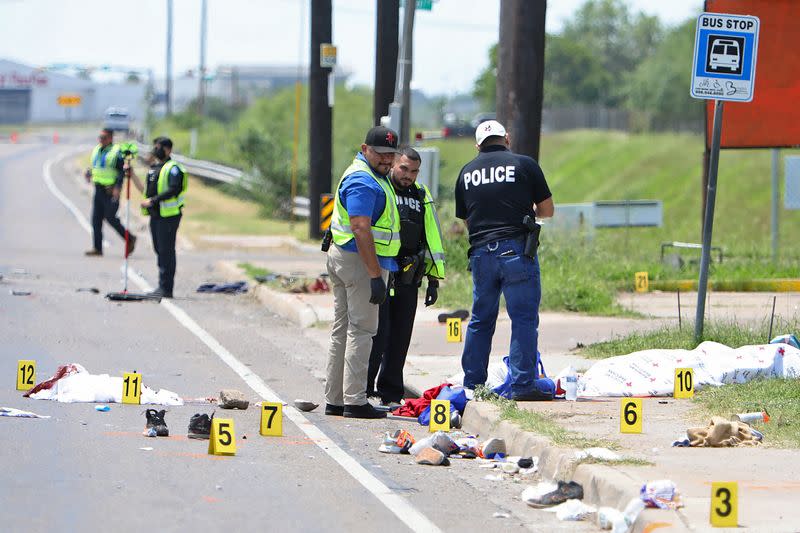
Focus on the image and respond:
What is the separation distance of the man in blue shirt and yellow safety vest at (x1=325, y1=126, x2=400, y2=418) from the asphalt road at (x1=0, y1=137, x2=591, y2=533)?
32cm

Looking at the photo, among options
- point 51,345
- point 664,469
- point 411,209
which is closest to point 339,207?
point 411,209

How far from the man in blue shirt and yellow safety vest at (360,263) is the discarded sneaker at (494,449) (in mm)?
1536

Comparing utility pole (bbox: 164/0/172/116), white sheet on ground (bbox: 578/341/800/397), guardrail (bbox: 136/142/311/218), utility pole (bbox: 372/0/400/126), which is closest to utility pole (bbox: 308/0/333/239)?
utility pole (bbox: 372/0/400/126)

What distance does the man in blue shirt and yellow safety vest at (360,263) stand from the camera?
32.5 ft

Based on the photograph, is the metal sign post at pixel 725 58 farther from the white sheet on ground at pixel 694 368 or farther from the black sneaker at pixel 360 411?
the black sneaker at pixel 360 411

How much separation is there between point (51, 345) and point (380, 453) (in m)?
5.31

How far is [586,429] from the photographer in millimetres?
9219

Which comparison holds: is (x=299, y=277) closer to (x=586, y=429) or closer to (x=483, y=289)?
(x=483, y=289)

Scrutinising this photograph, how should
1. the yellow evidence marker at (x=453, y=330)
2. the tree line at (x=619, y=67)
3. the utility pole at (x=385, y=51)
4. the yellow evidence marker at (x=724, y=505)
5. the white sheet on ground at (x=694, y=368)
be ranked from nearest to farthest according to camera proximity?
the yellow evidence marker at (x=724, y=505) < the white sheet on ground at (x=694, y=368) < the yellow evidence marker at (x=453, y=330) < the utility pole at (x=385, y=51) < the tree line at (x=619, y=67)

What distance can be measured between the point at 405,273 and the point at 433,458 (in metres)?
2.34

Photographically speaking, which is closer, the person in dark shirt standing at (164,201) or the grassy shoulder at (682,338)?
the grassy shoulder at (682,338)

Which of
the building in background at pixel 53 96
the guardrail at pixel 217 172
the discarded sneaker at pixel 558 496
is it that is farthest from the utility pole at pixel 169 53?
the discarded sneaker at pixel 558 496

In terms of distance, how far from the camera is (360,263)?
33.2 feet

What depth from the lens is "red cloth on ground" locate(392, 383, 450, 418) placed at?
34.0ft
